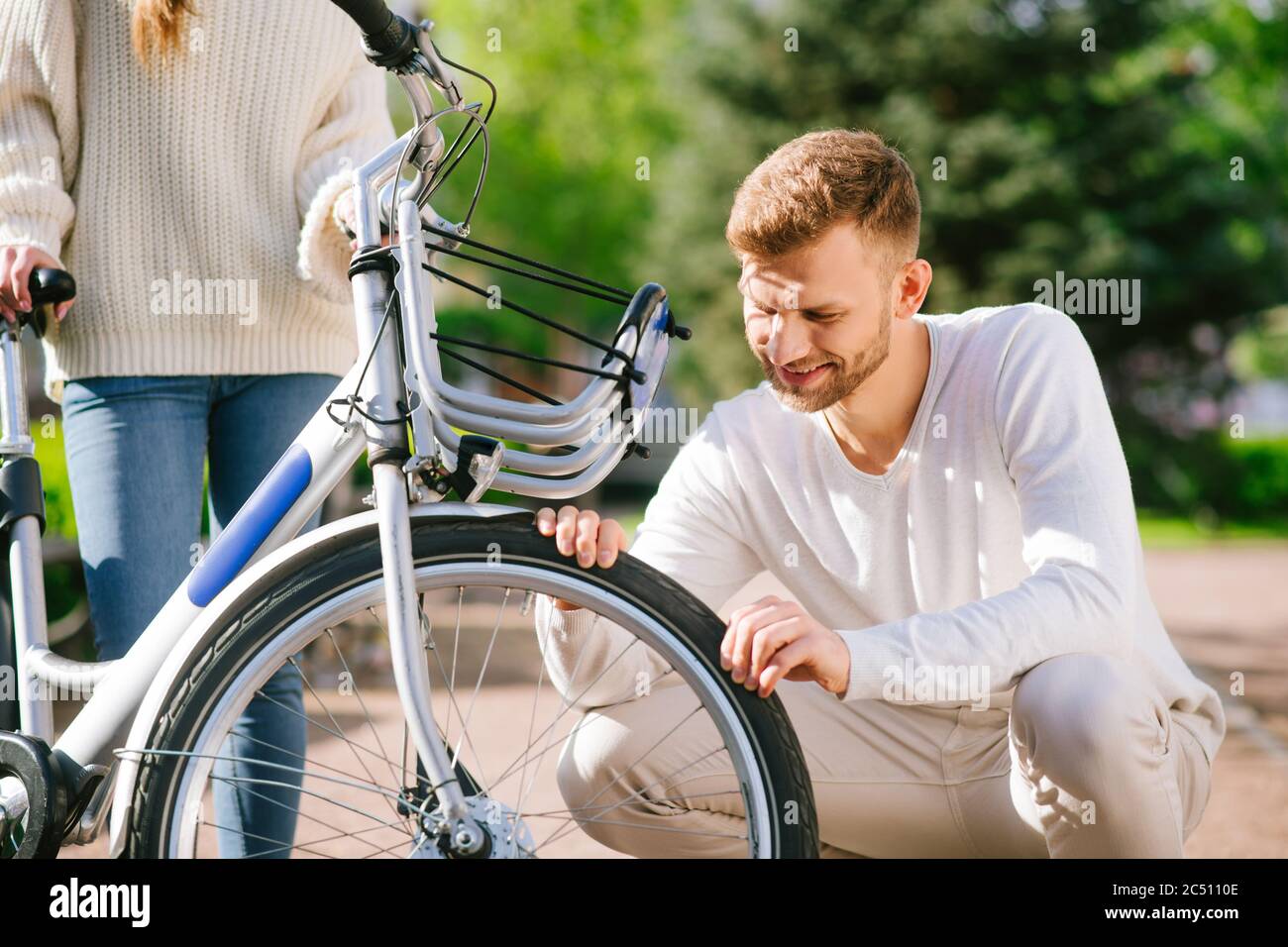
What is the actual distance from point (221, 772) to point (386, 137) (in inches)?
51.8

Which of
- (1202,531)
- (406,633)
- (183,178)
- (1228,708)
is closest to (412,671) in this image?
(406,633)

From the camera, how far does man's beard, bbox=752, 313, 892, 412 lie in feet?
7.79

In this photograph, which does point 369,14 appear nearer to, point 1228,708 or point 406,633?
point 406,633

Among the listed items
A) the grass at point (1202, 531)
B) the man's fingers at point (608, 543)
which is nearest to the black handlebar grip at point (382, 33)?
the man's fingers at point (608, 543)

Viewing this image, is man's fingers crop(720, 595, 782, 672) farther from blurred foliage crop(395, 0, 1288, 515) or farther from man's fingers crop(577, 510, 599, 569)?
blurred foliage crop(395, 0, 1288, 515)

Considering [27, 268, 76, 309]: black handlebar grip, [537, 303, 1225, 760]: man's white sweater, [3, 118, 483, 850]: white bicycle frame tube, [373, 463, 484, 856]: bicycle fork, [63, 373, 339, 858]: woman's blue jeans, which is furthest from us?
[63, 373, 339, 858]: woman's blue jeans

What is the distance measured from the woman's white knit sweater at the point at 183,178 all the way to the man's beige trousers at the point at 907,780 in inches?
39.8

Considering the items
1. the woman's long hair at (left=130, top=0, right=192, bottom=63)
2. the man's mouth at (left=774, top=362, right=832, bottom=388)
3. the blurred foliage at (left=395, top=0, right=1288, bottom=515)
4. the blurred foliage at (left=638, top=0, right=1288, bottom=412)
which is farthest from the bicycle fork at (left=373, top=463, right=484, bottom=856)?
the blurred foliage at (left=638, top=0, right=1288, bottom=412)

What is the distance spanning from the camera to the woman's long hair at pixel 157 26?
250cm

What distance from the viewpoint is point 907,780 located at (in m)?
2.52

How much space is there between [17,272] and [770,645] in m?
1.54

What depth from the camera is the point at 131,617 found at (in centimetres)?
250

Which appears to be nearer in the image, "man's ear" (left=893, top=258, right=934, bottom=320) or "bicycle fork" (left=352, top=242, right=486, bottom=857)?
"bicycle fork" (left=352, top=242, right=486, bottom=857)

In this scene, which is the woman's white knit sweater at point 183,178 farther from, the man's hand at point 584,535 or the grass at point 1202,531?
the grass at point 1202,531
